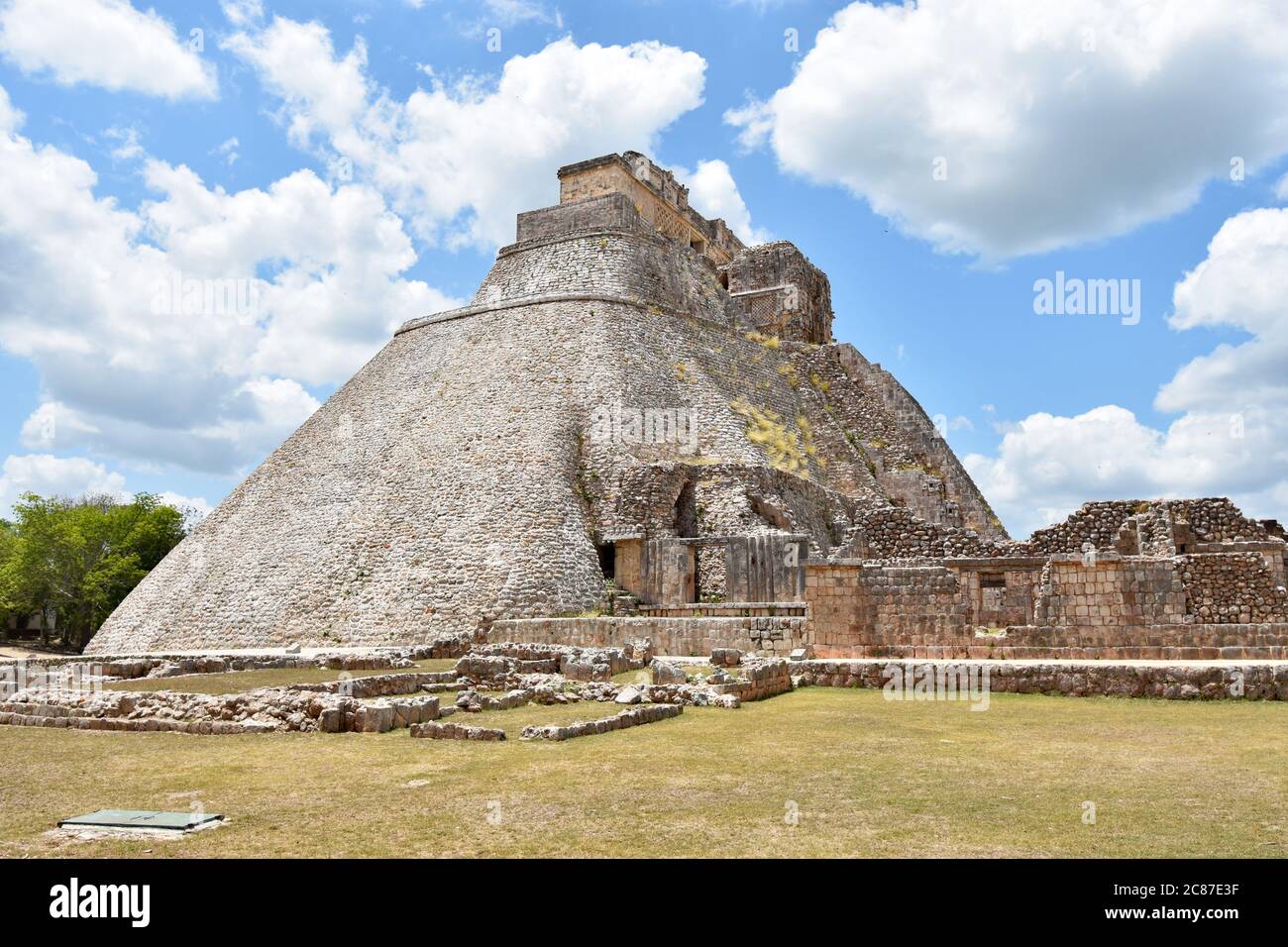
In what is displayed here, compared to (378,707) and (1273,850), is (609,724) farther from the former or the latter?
(1273,850)

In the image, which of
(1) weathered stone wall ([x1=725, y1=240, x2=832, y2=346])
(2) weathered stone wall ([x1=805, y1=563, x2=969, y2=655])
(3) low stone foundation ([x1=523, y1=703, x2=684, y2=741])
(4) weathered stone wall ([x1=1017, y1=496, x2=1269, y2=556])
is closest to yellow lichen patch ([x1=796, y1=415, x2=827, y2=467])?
(1) weathered stone wall ([x1=725, y1=240, x2=832, y2=346])

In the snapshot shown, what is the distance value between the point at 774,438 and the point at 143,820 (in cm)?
2660

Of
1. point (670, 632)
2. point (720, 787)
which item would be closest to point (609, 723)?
point (720, 787)

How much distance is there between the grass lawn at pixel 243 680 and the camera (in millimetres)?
13648

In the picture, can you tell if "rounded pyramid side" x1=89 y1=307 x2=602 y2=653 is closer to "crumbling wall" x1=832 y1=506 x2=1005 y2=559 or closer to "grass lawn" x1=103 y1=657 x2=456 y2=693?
"grass lawn" x1=103 y1=657 x2=456 y2=693

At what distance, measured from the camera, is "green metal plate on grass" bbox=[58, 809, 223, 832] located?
5168 mm

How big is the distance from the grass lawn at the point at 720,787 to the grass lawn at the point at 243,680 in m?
3.80

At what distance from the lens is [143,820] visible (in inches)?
208

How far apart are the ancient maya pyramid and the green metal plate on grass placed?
1620cm

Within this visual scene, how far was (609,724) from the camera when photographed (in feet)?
30.2

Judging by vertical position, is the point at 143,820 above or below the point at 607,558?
below

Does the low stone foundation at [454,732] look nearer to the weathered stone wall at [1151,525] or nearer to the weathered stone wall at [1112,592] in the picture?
the weathered stone wall at [1112,592]

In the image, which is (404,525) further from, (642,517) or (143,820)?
→ (143,820)
